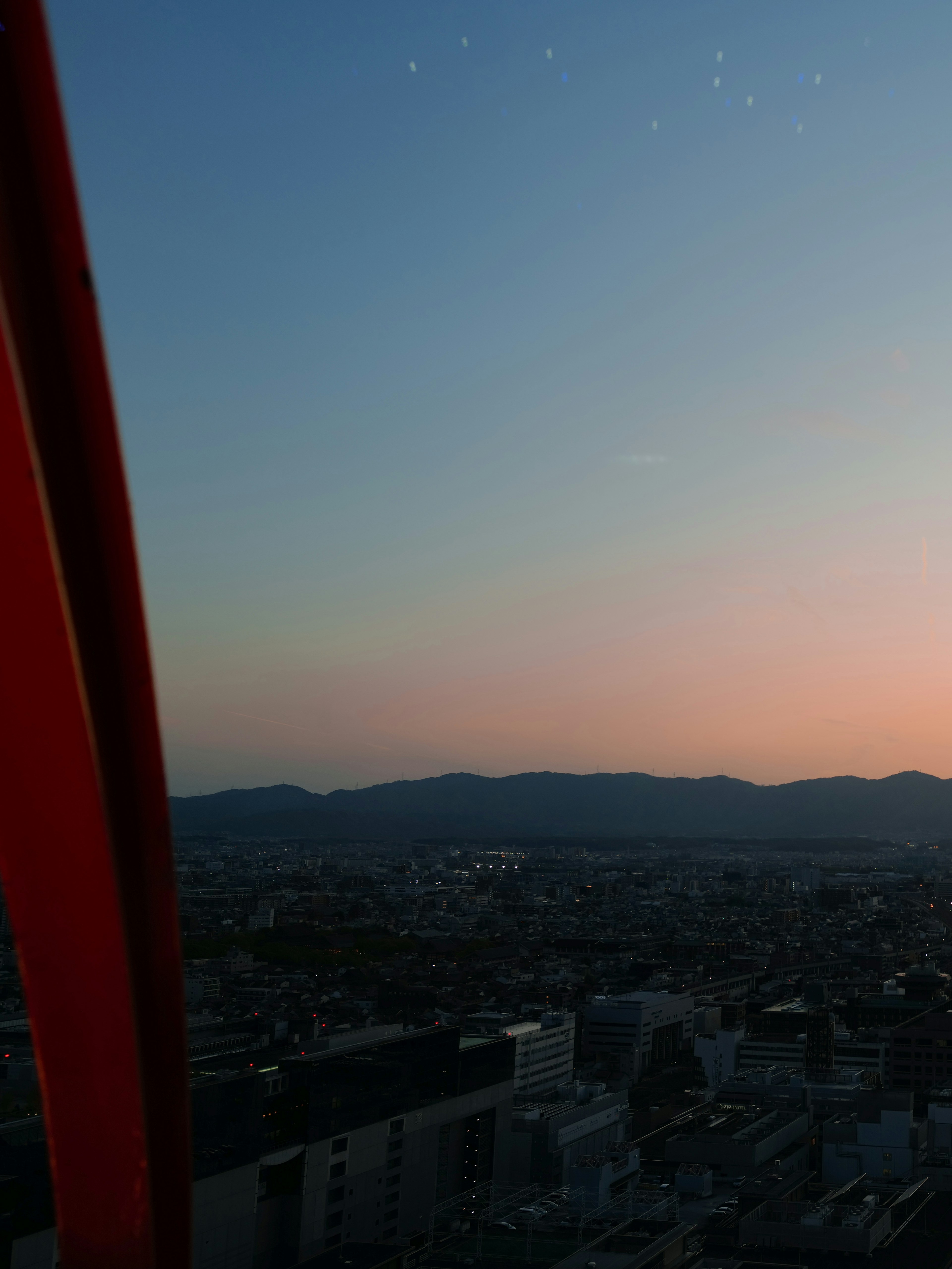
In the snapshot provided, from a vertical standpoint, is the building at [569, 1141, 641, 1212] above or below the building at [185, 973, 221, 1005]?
below

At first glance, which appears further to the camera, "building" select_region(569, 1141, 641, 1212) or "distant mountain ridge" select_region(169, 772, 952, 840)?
"distant mountain ridge" select_region(169, 772, 952, 840)

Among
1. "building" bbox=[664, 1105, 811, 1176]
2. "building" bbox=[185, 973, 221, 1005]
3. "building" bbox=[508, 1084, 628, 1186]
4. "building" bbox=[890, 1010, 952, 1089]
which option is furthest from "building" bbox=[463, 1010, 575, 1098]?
"building" bbox=[890, 1010, 952, 1089]

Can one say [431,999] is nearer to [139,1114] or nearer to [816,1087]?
[816,1087]

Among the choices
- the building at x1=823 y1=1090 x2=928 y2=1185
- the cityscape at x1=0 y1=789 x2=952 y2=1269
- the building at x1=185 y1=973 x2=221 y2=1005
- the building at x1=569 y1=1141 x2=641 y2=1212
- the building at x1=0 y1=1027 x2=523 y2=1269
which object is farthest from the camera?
the building at x1=185 y1=973 x2=221 y2=1005

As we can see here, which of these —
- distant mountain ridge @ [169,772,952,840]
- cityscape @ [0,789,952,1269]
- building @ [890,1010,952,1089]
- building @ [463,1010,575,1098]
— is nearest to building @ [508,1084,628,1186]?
cityscape @ [0,789,952,1269]

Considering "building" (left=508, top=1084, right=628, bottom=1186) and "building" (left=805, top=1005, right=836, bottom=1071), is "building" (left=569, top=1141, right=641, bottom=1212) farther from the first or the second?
"building" (left=805, top=1005, right=836, bottom=1071)

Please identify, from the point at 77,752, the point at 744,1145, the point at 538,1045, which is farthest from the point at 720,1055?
the point at 77,752

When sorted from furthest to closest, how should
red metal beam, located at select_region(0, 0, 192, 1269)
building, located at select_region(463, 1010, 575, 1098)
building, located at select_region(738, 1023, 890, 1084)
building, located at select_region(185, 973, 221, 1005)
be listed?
building, located at select_region(738, 1023, 890, 1084)
building, located at select_region(463, 1010, 575, 1098)
building, located at select_region(185, 973, 221, 1005)
red metal beam, located at select_region(0, 0, 192, 1269)

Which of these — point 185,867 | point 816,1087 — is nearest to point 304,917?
point 185,867
